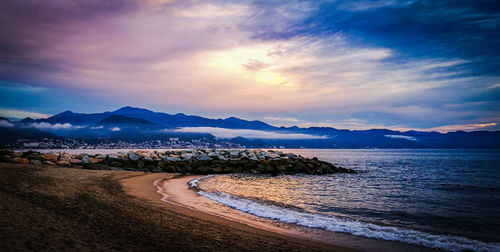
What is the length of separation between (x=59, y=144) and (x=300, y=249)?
173 metres

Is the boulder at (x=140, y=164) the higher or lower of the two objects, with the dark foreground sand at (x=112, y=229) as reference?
lower

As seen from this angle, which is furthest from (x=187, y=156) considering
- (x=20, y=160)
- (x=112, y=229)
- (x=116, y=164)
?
(x=112, y=229)

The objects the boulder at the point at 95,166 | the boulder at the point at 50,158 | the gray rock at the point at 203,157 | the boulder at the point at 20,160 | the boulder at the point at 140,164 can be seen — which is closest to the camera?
the boulder at the point at 20,160

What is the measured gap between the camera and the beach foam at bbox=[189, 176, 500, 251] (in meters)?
7.82

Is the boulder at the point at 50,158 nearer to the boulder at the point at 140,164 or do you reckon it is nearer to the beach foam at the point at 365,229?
the boulder at the point at 140,164

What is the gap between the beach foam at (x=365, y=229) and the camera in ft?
25.7

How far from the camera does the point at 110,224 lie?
7.21 meters

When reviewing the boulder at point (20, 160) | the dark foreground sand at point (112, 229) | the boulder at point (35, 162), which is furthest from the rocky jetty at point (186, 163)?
the dark foreground sand at point (112, 229)

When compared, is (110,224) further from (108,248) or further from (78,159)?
(78,159)

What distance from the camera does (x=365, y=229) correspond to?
9.20 m

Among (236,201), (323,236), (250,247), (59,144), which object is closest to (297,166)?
(236,201)

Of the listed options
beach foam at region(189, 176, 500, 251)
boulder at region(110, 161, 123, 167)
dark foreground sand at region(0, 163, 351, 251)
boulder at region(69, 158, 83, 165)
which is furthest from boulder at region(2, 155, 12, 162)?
beach foam at region(189, 176, 500, 251)

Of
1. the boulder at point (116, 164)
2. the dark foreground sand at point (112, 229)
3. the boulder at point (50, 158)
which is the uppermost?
the dark foreground sand at point (112, 229)

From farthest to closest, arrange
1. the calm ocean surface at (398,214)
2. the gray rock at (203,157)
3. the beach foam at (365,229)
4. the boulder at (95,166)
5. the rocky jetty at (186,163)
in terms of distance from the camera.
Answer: the gray rock at (203,157)
the rocky jetty at (186,163)
the boulder at (95,166)
the calm ocean surface at (398,214)
the beach foam at (365,229)
